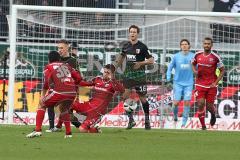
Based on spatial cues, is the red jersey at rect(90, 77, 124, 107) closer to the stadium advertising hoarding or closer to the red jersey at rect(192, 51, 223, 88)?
the red jersey at rect(192, 51, 223, 88)

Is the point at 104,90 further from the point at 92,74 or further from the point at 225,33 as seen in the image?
the point at 225,33

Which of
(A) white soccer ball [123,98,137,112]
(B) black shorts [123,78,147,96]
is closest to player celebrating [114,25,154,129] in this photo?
(B) black shorts [123,78,147,96]

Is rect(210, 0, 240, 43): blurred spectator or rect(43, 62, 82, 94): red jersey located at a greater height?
rect(210, 0, 240, 43): blurred spectator

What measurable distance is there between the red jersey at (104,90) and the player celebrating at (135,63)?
0.65 meters

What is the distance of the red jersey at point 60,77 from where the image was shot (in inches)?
572

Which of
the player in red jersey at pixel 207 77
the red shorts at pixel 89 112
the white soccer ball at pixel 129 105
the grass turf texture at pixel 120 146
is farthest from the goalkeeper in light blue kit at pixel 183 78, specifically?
the grass turf texture at pixel 120 146

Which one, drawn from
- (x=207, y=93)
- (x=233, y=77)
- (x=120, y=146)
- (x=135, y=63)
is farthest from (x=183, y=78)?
(x=120, y=146)

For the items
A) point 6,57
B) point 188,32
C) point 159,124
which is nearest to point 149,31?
point 188,32

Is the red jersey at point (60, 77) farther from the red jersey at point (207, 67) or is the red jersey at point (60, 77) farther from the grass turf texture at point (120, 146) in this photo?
the red jersey at point (207, 67)

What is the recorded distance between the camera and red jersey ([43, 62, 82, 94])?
14.5 metres

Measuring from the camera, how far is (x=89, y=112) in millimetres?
16844

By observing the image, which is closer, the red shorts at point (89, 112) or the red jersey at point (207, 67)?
the red shorts at point (89, 112)

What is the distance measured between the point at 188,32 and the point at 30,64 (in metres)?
4.14

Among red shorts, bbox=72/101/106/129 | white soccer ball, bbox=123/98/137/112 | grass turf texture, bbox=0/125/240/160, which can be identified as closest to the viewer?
grass turf texture, bbox=0/125/240/160
